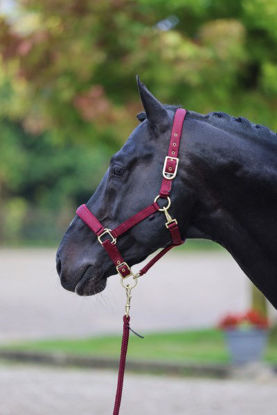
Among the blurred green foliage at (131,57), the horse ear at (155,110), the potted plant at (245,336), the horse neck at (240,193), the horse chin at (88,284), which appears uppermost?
the blurred green foliage at (131,57)

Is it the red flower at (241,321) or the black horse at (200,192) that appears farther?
the red flower at (241,321)

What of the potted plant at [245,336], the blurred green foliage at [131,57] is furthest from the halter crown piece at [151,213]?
the potted plant at [245,336]

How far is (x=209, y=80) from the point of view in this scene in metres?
10.2

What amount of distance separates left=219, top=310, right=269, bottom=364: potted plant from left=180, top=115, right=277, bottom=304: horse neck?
6758 millimetres

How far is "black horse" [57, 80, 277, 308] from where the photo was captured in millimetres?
3340

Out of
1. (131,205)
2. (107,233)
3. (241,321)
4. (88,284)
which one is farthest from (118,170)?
(241,321)

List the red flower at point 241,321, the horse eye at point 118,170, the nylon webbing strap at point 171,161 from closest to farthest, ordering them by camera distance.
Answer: the nylon webbing strap at point 171,161, the horse eye at point 118,170, the red flower at point 241,321

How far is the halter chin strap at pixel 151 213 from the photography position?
3.30 meters

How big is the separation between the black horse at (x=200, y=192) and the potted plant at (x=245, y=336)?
6.76 meters

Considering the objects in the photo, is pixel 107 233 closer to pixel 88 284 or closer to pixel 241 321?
pixel 88 284

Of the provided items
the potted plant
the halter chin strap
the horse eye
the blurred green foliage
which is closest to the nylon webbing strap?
the halter chin strap

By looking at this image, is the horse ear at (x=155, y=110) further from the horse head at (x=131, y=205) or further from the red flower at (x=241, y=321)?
the red flower at (x=241, y=321)

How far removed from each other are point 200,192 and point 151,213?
21cm

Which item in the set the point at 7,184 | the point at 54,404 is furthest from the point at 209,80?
the point at 7,184
